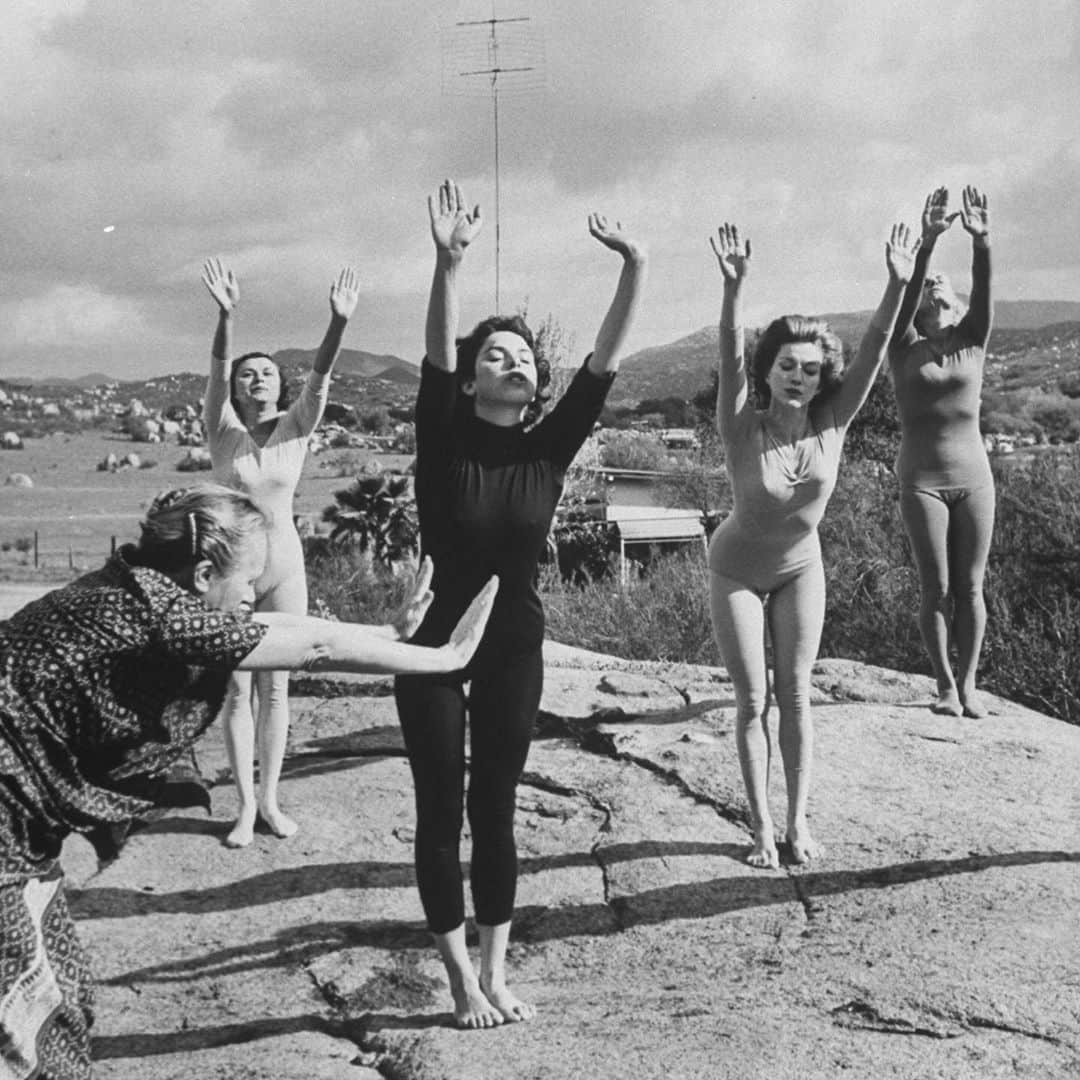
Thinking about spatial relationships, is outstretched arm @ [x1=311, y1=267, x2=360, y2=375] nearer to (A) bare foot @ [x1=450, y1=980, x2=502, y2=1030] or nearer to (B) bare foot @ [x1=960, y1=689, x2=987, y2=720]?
(A) bare foot @ [x1=450, y1=980, x2=502, y2=1030]

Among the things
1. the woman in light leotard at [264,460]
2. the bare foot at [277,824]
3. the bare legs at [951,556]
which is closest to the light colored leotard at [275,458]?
the woman in light leotard at [264,460]

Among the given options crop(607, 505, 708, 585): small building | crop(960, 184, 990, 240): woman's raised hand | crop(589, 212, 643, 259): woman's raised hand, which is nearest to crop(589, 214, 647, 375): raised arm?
crop(589, 212, 643, 259): woman's raised hand

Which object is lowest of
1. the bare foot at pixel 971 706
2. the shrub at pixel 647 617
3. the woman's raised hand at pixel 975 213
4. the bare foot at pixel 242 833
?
the shrub at pixel 647 617

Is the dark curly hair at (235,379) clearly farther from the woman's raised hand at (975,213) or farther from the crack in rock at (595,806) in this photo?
the woman's raised hand at (975,213)

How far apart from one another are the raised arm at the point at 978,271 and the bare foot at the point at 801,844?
257cm

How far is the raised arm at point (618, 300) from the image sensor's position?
4133 millimetres

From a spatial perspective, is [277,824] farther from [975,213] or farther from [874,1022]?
[975,213]

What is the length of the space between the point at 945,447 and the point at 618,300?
2.86 m

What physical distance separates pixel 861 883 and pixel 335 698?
160 inches

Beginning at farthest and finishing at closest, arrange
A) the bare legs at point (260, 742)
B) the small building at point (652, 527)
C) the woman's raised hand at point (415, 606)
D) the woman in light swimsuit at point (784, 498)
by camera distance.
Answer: the small building at point (652, 527) < the bare legs at point (260, 742) < the woman in light swimsuit at point (784, 498) < the woman's raised hand at point (415, 606)

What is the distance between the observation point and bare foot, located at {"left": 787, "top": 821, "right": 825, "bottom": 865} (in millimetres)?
5355

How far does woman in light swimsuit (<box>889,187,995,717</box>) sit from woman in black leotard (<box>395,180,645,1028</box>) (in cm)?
282

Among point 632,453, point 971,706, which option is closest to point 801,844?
point 971,706

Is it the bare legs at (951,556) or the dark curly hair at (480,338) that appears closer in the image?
the dark curly hair at (480,338)
